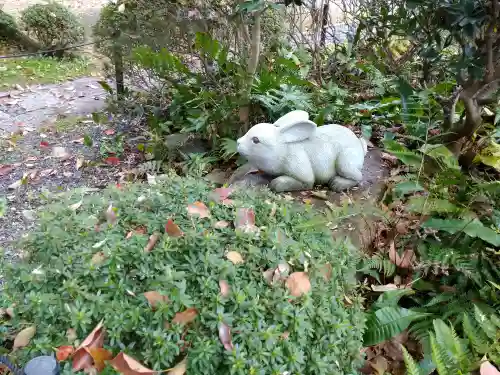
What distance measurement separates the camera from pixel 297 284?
4.54 feet

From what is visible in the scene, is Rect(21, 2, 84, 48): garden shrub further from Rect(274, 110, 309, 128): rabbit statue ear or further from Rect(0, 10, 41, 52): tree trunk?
Rect(274, 110, 309, 128): rabbit statue ear

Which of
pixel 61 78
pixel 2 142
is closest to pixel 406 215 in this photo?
pixel 2 142

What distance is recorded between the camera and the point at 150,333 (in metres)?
1.22

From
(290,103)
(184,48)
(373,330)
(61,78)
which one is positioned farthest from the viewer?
(61,78)

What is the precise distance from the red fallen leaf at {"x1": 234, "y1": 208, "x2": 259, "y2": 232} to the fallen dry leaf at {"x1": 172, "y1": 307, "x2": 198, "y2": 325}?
1.10ft

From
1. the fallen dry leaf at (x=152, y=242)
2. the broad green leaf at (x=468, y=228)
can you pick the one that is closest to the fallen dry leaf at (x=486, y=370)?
the broad green leaf at (x=468, y=228)

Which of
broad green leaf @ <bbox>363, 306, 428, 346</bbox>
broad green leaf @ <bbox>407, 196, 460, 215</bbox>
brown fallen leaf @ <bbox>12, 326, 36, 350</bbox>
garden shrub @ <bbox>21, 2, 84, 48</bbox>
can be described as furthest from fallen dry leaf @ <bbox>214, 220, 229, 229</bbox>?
garden shrub @ <bbox>21, 2, 84, 48</bbox>

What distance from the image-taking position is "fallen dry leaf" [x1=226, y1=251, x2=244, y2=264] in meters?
1.37

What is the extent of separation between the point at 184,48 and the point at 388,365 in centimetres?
320

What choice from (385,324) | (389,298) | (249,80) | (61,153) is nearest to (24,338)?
(385,324)

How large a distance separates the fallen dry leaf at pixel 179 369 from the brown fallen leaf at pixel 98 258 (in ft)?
1.21

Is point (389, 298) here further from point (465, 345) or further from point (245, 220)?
point (245, 220)

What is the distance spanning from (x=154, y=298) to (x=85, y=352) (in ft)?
0.74

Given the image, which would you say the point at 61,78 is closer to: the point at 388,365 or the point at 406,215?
the point at 406,215
